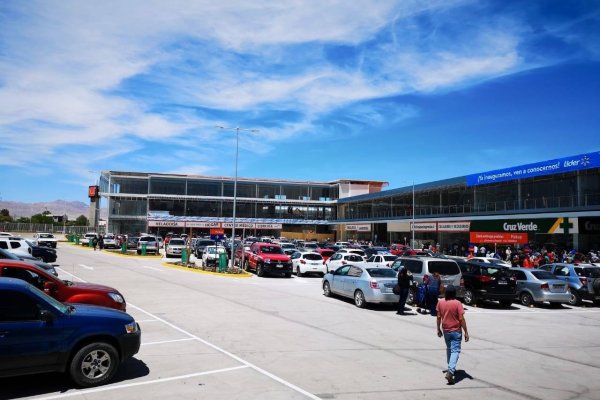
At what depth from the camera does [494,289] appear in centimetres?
1823

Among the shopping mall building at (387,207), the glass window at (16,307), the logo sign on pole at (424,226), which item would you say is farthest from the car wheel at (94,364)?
the logo sign on pole at (424,226)

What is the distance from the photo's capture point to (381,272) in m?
17.6

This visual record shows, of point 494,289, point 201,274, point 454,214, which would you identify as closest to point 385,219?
point 454,214

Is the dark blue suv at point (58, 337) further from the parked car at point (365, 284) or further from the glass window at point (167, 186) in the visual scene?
the glass window at point (167, 186)

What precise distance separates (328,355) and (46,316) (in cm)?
522

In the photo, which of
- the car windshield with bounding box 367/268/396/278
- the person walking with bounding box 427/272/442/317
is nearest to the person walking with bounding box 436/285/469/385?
the person walking with bounding box 427/272/442/317

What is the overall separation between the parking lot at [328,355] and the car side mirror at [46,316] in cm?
107

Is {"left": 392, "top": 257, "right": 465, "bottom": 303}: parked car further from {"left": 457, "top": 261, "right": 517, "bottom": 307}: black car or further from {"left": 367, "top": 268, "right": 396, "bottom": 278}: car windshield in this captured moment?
{"left": 367, "top": 268, "right": 396, "bottom": 278}: car windshield

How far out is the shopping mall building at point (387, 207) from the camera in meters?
46.5

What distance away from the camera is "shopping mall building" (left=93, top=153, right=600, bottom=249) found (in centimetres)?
4650

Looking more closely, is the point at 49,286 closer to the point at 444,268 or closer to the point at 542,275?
the point at 444,268

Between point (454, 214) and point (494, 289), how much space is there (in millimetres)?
43340

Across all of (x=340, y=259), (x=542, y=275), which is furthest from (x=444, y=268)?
(x=340, y=259)

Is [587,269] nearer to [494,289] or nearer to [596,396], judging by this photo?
[494,289]
